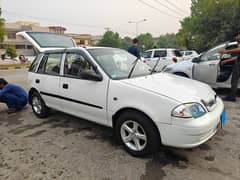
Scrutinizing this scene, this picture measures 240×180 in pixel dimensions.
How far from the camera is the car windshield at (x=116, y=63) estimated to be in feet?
8.93

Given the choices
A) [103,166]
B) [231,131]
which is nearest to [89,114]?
[103,166]

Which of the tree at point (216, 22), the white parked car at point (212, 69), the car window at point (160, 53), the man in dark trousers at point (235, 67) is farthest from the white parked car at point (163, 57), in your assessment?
the tree at point (216, 22)

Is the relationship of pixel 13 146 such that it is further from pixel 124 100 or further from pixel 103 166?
pixel 124 100

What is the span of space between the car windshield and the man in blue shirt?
2.64 meters

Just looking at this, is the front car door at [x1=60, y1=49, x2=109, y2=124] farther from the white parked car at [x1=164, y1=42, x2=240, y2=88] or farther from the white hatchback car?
the white parked car at [x1=164, y1=42, x2=240, y2=88]

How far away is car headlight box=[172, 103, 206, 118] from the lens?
6.56ft

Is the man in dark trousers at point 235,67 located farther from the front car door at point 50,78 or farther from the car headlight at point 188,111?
the front car door at point 50,78

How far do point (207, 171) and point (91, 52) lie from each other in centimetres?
239

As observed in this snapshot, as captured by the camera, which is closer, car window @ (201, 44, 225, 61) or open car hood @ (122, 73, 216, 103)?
open car hood @ (122, 73, 216, 103)

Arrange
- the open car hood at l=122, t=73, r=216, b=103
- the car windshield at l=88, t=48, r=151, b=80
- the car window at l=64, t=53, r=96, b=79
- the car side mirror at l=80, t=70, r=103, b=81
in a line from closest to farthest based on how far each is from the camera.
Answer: the open car hood at l=122, t=73, r=216, b=103, the car side mirror at l=80, t=70, r=103, b=81, the car windshield at l=88, t=48, r=151, b=80, the car window at l=64, t=53, r=96, b=79

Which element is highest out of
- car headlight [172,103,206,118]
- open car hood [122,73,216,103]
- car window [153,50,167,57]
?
car window [153,50,167,57]

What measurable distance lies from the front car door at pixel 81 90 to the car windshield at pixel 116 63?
148mm

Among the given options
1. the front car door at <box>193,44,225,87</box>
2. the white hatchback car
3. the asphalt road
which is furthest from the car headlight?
the front car door at <box>193,44,225,87</box>

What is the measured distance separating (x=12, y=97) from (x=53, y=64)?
1670 millimetres
